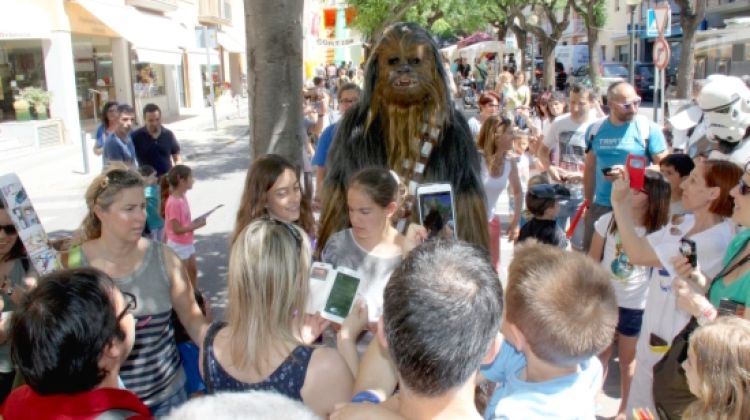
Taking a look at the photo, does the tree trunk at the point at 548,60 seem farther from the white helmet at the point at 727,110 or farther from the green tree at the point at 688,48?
the white helmet at the point at 727,110

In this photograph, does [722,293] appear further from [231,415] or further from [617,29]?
[617,29]

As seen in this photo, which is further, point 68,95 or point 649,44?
point 649,44

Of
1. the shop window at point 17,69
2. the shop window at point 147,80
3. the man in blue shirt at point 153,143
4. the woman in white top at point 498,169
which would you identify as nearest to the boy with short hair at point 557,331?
the woman in white top at point 498,169

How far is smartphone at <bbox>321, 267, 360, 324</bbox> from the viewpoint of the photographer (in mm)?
2248

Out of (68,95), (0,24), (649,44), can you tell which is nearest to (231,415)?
(0,24)

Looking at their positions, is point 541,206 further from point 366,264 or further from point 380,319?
point 380,319

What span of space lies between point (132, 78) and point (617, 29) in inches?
1424

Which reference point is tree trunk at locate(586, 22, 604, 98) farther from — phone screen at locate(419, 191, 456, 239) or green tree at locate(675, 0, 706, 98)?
phone screen at locate(419, 191, 456, 239)

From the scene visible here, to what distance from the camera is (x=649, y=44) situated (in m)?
42.1

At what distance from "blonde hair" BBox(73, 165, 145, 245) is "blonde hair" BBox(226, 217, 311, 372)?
916 mm

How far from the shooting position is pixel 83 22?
16844 mm

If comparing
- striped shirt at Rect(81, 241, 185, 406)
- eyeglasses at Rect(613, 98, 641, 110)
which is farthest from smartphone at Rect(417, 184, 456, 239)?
eyeglasses at Rect(613, 98, 641, 110)

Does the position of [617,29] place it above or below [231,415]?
above

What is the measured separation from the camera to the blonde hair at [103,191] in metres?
2.71
